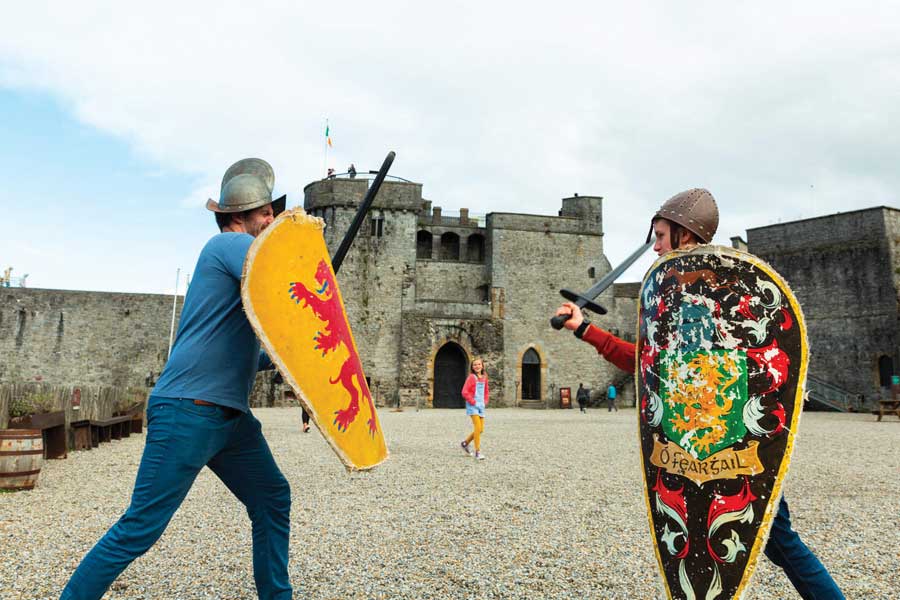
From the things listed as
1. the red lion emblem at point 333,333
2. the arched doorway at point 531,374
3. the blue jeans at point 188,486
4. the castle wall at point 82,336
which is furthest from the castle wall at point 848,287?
the blue jeans at point 188,486

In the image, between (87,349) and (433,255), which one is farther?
(433,255)

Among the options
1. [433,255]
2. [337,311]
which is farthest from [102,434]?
[433,255]

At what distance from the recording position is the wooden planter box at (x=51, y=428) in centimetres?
766

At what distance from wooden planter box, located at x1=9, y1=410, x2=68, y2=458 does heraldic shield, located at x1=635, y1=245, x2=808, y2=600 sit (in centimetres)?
812

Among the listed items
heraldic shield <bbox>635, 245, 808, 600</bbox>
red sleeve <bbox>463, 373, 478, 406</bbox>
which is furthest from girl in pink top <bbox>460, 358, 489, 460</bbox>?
heraldic shield <bbox>635, 245, 808, 600</bbox>

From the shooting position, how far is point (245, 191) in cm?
240

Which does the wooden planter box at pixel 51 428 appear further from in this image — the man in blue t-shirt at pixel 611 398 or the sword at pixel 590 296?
the man in blue t-shirt at pixel 611 398

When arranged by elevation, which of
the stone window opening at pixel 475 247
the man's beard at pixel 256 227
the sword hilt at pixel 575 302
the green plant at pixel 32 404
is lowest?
the green plant at pixel 32 404

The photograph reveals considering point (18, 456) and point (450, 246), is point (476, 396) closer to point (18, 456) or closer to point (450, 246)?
point (18, 456)

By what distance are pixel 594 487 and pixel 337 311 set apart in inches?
188

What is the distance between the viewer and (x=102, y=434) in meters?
10.5

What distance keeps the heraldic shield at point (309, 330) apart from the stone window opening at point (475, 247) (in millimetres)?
30311

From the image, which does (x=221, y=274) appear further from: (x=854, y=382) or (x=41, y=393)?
(x=854, y=382)

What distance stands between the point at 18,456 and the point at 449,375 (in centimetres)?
2290
